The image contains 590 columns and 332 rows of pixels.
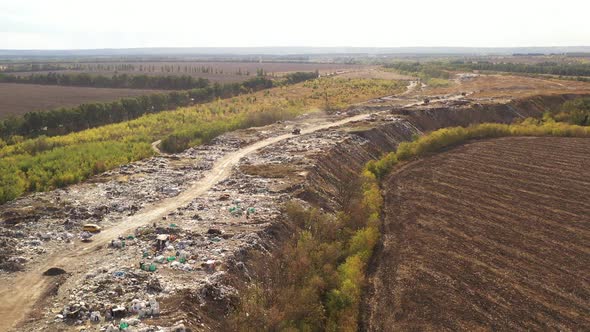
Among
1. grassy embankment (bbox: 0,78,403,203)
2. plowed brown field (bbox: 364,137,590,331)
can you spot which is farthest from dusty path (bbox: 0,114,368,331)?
plowed brown field (bbox: 364,137,590,331)

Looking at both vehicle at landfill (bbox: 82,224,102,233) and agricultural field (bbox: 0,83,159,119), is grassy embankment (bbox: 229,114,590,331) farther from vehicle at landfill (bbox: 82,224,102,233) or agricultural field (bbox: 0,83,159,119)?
agricultural field (bbox: 0,83,159,119)

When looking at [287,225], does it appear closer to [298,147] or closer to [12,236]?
[12,236]

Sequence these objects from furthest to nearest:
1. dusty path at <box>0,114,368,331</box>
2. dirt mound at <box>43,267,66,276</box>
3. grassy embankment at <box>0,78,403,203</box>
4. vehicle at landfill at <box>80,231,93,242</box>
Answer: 1. grassy embankment at <box>0,78,403,203</box>
2. vehicle at landfill at <box>80,231,93,242</box>
3. dirt mound at <box>43,267,66,276</box>
4. dusty path at <box>0,114,368,331</box>

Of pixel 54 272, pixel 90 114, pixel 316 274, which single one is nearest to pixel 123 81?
pixel 90 114

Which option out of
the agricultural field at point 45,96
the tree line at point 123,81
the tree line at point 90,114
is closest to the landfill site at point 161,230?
the tree line at point 90,114

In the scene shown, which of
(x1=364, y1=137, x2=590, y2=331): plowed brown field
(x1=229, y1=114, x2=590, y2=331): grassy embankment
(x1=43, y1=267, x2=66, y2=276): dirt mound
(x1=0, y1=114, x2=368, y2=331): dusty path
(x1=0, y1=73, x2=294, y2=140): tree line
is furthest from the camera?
(x1=0, y1=73, x2=294, y2=140): tree line

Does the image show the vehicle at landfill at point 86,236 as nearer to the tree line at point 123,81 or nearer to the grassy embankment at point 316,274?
the grassy embankment at point 316,274

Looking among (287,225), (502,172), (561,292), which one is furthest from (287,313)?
(502,172)
